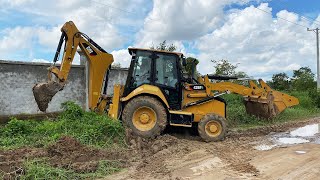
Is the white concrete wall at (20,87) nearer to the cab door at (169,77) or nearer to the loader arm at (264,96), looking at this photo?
the cab door at (169,77)

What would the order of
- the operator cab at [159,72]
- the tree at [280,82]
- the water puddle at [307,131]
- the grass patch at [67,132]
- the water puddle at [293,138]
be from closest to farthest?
the grass patch at [67,132]
the water puddle at [293,138]
the operator cab at [159,72]
the water puddle at [307,131]
the tree at [280,82]

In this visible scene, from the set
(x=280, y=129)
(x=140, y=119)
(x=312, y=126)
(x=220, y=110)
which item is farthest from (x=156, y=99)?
(x=312, y=126)

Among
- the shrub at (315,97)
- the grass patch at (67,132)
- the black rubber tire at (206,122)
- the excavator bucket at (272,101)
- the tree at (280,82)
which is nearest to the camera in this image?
the grass patch at (67,132)

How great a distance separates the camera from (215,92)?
1084 cm

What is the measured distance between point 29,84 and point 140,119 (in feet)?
16.1

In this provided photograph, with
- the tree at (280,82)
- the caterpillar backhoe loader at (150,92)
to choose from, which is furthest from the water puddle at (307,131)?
the tree at (280,82)

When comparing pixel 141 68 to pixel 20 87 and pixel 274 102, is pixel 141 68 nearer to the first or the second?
pixel 274 102

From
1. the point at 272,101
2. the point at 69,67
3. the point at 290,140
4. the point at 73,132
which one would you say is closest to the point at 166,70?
the point at 69,67

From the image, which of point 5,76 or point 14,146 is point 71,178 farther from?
point 5,76

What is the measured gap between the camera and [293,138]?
1080 centimetres

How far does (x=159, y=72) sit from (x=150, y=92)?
629 mm

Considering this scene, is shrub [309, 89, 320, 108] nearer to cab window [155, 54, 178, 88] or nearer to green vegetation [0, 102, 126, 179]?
cab window [155, 54, 178, 88]

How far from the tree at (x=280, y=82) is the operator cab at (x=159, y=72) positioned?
95.6 feet

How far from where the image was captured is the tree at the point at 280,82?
1501 inches
